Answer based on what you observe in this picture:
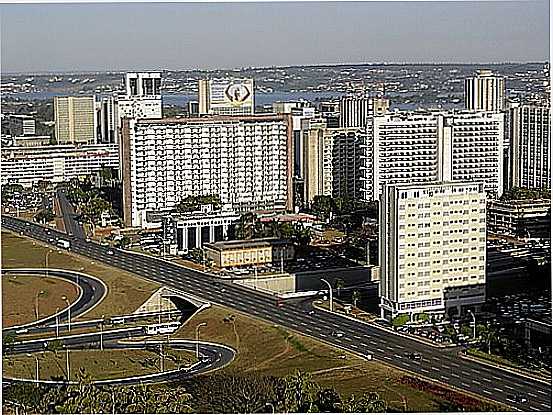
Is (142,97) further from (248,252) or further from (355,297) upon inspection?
(355,297)

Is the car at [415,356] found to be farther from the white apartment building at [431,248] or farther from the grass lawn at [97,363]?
the grass lawn at [97,363]

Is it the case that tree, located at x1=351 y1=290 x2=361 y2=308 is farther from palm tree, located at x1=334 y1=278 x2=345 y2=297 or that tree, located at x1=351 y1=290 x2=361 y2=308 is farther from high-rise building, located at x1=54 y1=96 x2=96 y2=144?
high-rise building, located at x1=54 y1=96 x2=96 y2=144

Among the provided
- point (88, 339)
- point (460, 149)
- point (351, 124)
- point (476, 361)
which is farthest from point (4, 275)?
point (351, 124)

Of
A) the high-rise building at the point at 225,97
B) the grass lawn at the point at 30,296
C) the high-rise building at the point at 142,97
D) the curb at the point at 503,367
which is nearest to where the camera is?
the curb at the point at 503,367

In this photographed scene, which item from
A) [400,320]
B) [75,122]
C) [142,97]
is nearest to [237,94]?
[142,97]

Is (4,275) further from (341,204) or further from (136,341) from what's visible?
(341,204)

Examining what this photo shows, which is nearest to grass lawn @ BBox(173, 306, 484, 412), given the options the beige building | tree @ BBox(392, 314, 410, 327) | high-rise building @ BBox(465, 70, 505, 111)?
tree @ BBox(392, 314, 410, 327)

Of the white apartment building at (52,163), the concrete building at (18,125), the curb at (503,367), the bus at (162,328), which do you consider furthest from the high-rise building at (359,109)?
the curb at (503,367)
